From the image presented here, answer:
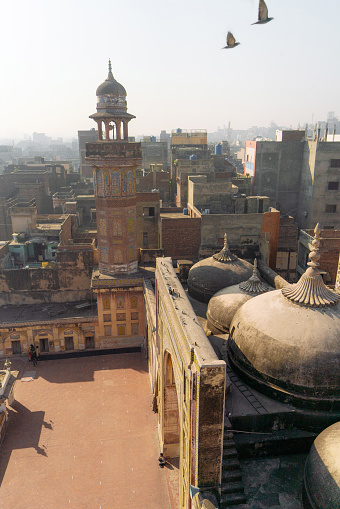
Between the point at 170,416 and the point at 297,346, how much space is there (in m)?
8.50

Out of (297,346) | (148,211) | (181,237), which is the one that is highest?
(148,211)

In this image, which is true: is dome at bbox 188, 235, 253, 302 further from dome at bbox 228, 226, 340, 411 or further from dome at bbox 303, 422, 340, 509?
dome at bbox 303, 422, 340, 509

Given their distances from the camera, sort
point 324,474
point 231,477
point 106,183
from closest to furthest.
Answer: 1. point 324,474
2. point 231,477
3. point 106,183

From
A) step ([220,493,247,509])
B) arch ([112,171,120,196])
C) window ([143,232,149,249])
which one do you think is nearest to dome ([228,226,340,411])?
step ([220,493,247,509])

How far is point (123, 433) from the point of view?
71.0 feet

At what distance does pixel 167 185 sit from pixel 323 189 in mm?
19191

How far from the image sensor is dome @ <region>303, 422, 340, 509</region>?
10500mm

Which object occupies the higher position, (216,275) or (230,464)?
(216,275)

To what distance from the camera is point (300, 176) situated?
4919cm

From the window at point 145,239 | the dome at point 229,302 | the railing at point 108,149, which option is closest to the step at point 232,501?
the dome at point 229,302

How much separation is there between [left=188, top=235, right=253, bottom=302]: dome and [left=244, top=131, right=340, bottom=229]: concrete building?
A: 25.0m

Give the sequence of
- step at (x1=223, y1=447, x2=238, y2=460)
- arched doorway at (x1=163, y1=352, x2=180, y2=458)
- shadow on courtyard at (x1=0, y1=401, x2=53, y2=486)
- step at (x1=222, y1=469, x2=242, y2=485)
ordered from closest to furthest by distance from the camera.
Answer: step at (x1=222, y1=469, x2=242, y2=485) < step at (x1=223, y1=447, x2=238, y2=460) < arched doorway at (x1=163, y1=352, x2=180, y2=458) < shadow on courtyard at (x1=0, y1=401, x2=53, y2=486)

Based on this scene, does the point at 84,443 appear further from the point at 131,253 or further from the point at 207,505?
the point at 131,253

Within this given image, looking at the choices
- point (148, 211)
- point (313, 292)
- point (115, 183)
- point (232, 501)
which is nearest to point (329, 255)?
point (148, 211)
